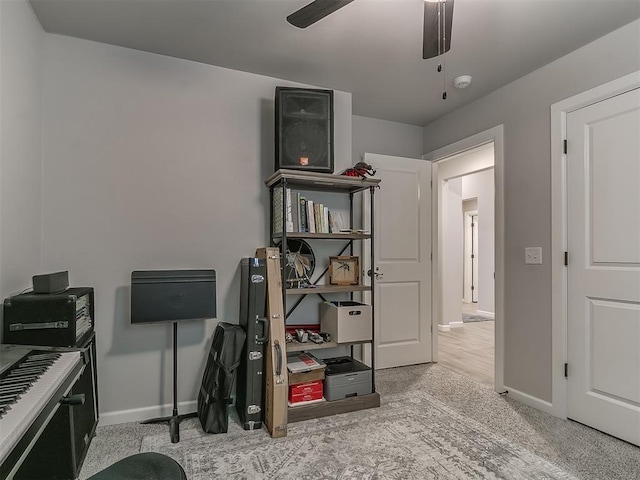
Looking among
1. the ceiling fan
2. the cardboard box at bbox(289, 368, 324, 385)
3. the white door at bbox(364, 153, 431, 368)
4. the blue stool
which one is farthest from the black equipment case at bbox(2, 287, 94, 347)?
the white door at bbox(364, 153, 431, 368)

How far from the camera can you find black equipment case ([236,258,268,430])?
2414 millimetres

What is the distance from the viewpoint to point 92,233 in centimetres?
246

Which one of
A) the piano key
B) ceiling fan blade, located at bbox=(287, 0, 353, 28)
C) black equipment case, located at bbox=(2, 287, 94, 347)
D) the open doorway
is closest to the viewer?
the piano key

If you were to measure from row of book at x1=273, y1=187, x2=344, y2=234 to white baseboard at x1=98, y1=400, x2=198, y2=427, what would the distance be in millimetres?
1425

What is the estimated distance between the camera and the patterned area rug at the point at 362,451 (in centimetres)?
191

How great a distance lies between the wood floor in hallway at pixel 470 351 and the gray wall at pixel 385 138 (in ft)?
7.50

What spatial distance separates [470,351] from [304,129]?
329 centimetres

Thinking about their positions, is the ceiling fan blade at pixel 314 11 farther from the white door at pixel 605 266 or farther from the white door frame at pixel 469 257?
the white door frame at pixel 469 257

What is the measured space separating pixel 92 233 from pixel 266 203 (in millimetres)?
1217

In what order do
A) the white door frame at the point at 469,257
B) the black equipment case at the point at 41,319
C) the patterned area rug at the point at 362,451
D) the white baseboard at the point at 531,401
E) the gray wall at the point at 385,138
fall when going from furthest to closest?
1. the white door frame at the point at 469,257
2. the gray wall at the point at 385,138
3. the white baseboard at the point at 531,401
4. the patterned area rug at the point at 362,451
5. the black equipment case at the point at 41,319

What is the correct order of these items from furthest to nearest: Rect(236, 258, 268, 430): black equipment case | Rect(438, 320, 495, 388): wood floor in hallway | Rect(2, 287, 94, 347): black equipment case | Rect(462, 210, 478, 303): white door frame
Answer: Rect(462, 210, 478, 303): white door frame
Rect(438, 320, 495, 388): wood floor in hallway
Rect(236, 258, 268, 430): black equipment case
Rect(2, 287, 94, 347): black equipment case

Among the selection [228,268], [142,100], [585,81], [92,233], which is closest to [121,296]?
[92,233]

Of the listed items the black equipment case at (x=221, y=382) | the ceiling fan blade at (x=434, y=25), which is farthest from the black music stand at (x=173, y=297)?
the ceiling fan blade at (x=434, y=25)

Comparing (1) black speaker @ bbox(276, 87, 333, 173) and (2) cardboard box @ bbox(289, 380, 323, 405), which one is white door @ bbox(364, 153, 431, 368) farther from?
(2) cardboard box @ bbox(289, 380, 323, 405)
